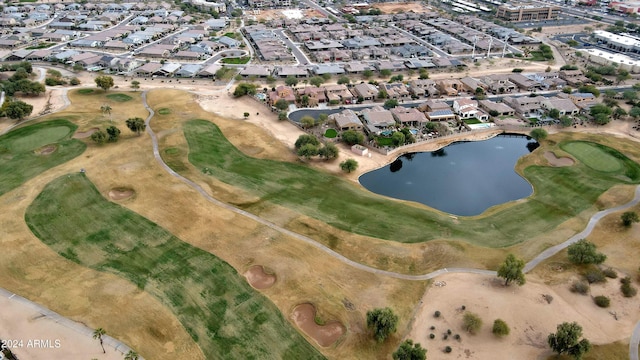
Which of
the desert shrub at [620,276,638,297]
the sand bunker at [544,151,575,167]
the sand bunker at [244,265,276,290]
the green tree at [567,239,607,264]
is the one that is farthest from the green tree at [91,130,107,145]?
the sand bunker at [544,151,575,167]

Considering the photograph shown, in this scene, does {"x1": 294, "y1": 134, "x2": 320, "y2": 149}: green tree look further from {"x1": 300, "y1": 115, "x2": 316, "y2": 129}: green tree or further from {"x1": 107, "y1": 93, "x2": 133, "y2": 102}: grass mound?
{"x1": 107, "y1": 93, "x2": 133, "y2": 102}: grass mound

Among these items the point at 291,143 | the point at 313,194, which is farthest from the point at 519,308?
the point at 291,143

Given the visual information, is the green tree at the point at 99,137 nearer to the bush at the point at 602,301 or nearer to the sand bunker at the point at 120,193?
the sand bunker at the point at 120,193

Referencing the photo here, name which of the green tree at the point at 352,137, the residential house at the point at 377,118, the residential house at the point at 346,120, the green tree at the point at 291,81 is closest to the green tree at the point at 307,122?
the residential house at the point at 346,120

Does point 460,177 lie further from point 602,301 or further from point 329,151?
point 602,301

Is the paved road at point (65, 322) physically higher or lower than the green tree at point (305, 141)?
lower

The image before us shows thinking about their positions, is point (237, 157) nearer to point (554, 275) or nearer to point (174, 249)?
point (174, 249)
